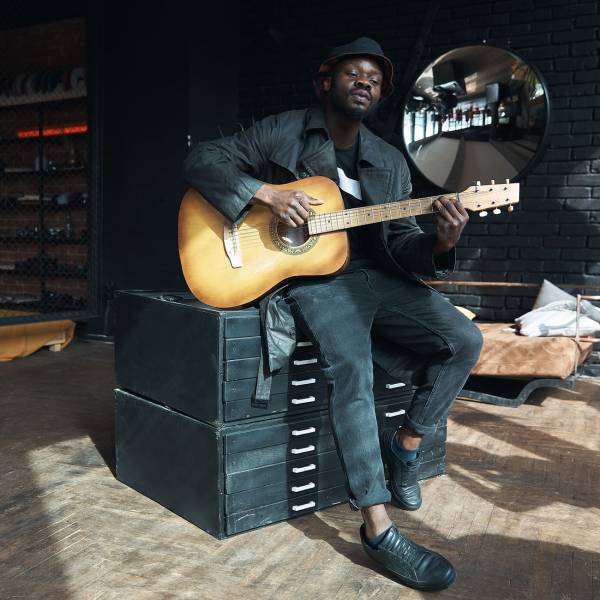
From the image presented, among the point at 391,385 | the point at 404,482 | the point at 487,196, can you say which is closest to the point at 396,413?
the point at 391,385

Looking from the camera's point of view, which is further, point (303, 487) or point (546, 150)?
point (546, 150)

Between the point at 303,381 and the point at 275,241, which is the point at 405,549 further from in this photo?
the point at 275,241

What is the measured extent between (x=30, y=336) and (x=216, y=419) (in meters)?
3.72

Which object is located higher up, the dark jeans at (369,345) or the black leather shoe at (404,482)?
the dark jeans at (369,345)

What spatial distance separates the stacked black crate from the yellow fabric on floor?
297 cm

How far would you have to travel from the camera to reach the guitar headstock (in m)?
2.22

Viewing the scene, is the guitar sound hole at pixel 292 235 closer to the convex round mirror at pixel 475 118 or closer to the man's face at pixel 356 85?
the man's face at pixel 356 85

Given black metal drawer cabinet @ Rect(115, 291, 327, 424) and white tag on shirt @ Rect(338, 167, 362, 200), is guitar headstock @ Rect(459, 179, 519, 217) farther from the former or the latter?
black metal drawer cabinet @ Rect(115, 291, 327, 424)

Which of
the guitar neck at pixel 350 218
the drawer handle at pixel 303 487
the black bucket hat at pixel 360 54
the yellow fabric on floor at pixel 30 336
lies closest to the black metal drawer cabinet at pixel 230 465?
the drawer handle at pixel 303 487

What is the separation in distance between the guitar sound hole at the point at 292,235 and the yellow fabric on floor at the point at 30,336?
11.1 ft

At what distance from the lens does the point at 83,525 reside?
7.25 feet

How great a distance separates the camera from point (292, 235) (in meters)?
2.37

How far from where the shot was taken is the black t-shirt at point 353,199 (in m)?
2.49

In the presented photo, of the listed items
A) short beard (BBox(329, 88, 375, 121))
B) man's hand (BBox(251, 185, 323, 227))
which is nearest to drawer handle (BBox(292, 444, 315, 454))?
man's hand (BBox(251, 185, 323, 227))
